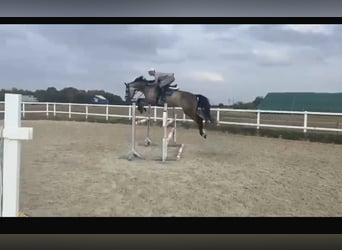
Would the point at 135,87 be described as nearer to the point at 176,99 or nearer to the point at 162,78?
the point at 162,78

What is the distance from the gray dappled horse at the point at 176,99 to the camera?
12.0 feet

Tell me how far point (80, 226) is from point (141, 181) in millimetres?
950

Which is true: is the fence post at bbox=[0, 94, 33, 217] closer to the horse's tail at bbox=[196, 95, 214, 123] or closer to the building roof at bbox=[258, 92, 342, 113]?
the building roof at bbox=[258, 92, 342, 113]

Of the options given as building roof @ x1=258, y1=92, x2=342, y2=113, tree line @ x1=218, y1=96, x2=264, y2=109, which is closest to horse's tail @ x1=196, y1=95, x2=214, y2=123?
tree line @ x1=218, y1=96, x2=264, y2=109

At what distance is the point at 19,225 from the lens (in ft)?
6.62

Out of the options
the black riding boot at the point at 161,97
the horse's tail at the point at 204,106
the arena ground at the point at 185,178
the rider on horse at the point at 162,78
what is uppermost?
the rider on horse at the point at 162,78

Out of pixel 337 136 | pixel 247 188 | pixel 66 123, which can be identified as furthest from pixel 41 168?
pixel 337 136

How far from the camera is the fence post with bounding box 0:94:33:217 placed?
1531mm

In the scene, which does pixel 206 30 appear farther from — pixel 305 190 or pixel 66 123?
pixel 66 123

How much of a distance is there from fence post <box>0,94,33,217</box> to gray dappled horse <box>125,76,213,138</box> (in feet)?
6.46

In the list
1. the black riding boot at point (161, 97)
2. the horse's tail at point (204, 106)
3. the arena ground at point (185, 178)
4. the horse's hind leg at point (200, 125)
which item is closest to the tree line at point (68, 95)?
the arena ground at point (185, 178)

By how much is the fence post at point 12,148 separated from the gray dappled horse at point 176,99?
197 centimetres

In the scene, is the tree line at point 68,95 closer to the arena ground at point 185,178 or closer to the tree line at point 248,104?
the arena ground at point 185,178
